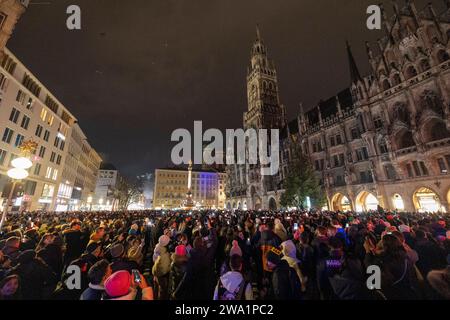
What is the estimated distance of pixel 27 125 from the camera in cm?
3011

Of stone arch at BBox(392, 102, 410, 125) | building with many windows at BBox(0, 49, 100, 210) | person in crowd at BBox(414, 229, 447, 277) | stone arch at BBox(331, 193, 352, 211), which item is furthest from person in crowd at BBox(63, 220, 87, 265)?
stone arch at BBox(331, 193, 352, 211)

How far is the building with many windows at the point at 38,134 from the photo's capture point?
26.1 meters

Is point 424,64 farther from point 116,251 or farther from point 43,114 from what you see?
point 43,114

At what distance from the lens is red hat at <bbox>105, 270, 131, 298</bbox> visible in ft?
8.21

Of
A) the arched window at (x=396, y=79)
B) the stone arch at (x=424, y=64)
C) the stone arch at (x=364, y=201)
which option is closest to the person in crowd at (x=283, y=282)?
the stone arch at (x=364, y=201)

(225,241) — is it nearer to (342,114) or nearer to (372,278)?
(372,278)

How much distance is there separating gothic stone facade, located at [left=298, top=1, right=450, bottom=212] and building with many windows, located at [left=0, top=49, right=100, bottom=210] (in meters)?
47.6

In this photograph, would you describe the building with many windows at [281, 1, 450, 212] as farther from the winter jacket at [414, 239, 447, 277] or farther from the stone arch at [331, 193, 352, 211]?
the winter jacket at [414, 239, 447, 277]

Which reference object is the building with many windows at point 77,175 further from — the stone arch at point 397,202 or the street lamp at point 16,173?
the stone arch at point 397,202

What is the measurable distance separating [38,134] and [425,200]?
58.4 m

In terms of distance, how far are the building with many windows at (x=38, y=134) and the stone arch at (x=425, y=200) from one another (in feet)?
160
